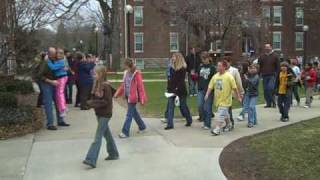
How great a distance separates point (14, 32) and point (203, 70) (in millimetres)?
5159

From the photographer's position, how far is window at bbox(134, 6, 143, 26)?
7094cm

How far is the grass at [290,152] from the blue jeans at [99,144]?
231 cm

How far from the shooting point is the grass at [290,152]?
27.3ft

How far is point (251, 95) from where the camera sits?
44.3 feet

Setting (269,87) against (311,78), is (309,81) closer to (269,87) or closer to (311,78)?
(311,78)

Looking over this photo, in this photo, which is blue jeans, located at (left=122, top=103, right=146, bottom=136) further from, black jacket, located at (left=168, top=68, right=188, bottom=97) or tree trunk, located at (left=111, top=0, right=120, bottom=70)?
tree trunk, located at (left=111, top=0, right=120, bottom=70)

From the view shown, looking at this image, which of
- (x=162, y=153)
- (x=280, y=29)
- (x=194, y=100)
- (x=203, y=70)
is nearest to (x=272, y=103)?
(x=194, y=100)

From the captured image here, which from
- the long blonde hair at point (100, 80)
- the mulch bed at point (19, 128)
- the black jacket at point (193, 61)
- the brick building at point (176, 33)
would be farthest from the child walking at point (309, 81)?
the brick building at point (176, 33)

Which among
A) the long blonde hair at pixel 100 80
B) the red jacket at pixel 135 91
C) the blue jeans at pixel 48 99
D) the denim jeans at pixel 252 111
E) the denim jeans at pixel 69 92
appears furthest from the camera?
the denim jeans at pixel 69 92

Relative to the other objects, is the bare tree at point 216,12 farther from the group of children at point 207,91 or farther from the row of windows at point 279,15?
the row of windows at point 279,15

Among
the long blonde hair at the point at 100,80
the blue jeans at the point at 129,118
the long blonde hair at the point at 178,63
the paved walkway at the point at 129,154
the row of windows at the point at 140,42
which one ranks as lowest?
the paved walkway at the point at 129,154

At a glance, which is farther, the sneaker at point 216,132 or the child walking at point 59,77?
the child walking at point 59,77

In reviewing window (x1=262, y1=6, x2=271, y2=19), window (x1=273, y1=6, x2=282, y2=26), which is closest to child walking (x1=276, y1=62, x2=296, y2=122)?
window (x1=262, y1=6, x2=271, y2=19)

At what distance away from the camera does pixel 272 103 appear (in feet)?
57.8
